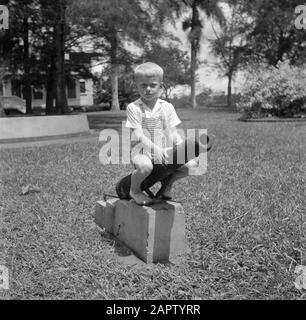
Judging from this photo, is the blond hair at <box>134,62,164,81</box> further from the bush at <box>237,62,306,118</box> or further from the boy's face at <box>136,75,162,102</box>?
the bush at <box>237,62,306,118</box>

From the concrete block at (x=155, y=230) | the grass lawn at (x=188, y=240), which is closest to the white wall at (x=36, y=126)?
the grass lawn at (x=188, y=240)

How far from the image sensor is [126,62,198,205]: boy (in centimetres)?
290

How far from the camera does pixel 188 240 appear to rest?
11.4 ft

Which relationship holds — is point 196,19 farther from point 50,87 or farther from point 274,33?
point 50,87

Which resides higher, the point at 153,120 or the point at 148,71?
the point at 148,71

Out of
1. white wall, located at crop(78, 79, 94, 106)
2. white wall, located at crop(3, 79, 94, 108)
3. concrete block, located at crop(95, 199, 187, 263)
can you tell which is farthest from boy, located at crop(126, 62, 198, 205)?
white wall, located at crop(78, 79, 94, 106)

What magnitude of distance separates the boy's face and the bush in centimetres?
1572

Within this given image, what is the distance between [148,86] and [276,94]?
16068mm

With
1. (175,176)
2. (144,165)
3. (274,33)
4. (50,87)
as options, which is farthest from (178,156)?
(274,33)

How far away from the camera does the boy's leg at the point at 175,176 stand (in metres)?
2.92

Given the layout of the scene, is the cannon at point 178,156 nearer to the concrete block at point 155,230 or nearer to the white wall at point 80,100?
the concrete block at point 155,230

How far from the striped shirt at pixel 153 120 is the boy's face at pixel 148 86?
9 centimetres

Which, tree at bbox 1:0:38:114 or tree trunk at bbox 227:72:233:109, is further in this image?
tree trunk at bbox 227:72:233:109

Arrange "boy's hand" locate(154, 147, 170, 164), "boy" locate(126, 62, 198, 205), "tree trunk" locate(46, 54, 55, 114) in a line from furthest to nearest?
1. "tree trunk" locate(46, 54, 55, 114)
2. "boy" locate(126, 62, 198, 205)
3. "boy's hand" locate(154, 147, 170, 164)
